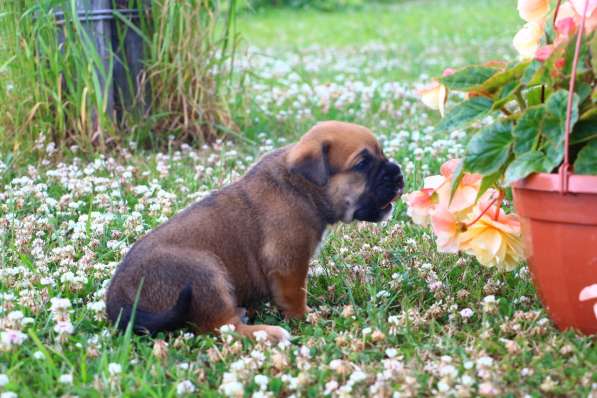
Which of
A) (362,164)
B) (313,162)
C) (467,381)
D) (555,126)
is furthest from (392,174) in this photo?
(467,381)

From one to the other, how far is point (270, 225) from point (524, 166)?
110 cm

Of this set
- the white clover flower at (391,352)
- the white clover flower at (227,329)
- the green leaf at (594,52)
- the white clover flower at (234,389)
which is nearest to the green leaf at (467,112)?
the green leaf at (594,52)

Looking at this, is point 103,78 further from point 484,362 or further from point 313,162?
point 484,362

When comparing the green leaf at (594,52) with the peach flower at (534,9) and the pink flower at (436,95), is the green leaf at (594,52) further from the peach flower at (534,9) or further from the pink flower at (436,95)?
the pink flower at (436,95)

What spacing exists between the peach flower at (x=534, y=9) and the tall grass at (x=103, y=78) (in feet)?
10.4

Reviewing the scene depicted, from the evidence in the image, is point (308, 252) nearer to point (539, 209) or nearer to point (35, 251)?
point (539, 209)

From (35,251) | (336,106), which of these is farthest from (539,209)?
(336,106)

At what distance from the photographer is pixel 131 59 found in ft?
20.8

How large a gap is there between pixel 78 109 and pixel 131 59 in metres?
0.59

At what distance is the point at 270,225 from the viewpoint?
357 centimetres

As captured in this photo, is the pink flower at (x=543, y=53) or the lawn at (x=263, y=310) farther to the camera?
the pink flower at (x=543, y=53)

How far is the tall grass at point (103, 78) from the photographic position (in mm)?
5883

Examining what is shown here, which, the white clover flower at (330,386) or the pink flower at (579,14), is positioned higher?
the pink flower at (579,14)

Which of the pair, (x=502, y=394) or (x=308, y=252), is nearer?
(x=502, y=394)
